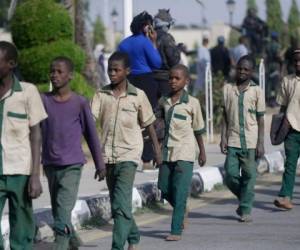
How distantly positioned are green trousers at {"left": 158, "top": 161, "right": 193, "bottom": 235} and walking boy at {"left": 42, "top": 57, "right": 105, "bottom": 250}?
1.71 metres

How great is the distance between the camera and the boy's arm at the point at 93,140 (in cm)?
905

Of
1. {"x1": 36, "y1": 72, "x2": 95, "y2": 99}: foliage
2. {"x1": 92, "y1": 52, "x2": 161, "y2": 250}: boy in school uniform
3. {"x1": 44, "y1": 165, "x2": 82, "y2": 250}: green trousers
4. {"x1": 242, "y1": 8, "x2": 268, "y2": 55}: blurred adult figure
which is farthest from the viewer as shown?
{"x1": 242, "y1": 8, "x2": 268, "y2": 55}: blurred adult figure

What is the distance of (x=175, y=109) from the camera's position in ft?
35.5

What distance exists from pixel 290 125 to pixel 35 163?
511cm

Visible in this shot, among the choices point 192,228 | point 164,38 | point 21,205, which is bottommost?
point 192,228

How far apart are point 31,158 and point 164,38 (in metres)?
7.01

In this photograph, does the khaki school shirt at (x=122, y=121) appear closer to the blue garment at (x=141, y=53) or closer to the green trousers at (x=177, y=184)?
the green trousers at (x=177, y=184)

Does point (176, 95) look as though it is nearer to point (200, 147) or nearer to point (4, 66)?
point (200, 147)

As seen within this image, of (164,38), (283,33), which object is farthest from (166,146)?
(283,33)

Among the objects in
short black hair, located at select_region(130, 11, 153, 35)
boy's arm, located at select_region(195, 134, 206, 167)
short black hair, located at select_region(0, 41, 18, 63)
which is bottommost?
boy's arm, located at select_region(195, 134, 206, 167)

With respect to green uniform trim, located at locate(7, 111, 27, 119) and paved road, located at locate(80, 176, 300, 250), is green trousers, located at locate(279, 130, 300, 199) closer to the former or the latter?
paved road, located at locate(80, 176, 300, 250)

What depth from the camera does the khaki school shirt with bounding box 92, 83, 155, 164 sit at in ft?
31.8

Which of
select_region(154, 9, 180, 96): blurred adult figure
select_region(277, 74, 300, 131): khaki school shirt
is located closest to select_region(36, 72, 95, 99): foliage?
select_region(154, 9, 180, 96): blurred adult figure

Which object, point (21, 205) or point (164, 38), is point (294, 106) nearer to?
point (164, 38)
